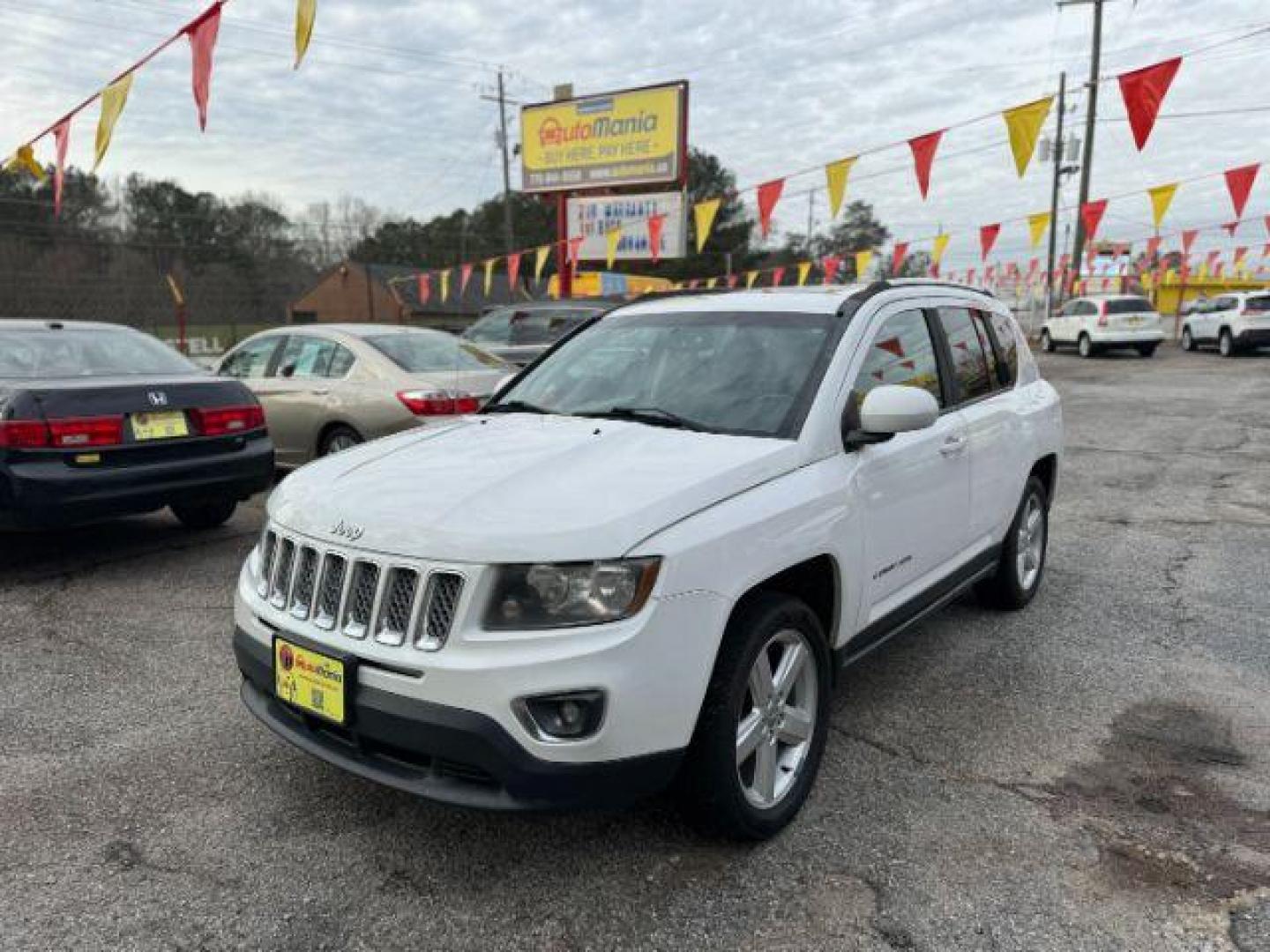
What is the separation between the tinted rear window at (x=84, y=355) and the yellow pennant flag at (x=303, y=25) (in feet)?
7.55

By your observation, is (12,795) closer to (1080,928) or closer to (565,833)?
(565,833)

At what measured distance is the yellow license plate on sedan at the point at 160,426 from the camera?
17.8 feet

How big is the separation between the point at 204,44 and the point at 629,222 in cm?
1326

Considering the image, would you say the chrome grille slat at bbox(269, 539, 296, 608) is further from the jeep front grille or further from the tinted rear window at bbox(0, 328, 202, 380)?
the tinted rear window at bbox(0, 328, 202, 380)

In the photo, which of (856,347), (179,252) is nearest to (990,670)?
(856,347)

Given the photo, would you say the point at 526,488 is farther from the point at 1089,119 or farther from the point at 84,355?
the point at 1089,119

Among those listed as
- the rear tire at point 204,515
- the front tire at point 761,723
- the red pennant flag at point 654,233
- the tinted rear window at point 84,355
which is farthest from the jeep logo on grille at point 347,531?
the red pennant flag at point 654,233

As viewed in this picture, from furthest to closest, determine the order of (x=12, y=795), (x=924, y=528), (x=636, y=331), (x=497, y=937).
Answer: (x=636, y=331) → (x=924, y=528) → (x=12, y=795) → (x=497, y=937)

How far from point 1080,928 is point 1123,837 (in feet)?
1.85

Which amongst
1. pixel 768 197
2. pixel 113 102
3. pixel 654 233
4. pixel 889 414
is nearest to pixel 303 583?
pixel 889 414

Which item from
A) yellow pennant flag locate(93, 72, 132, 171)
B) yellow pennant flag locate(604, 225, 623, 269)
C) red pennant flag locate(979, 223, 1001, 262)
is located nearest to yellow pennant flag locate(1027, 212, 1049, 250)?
red pennant flag locate(979, 223, 1001, 262)

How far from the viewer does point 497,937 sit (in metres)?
2.36

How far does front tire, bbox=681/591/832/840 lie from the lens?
2508 mm

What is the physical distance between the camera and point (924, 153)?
37.6 ft
